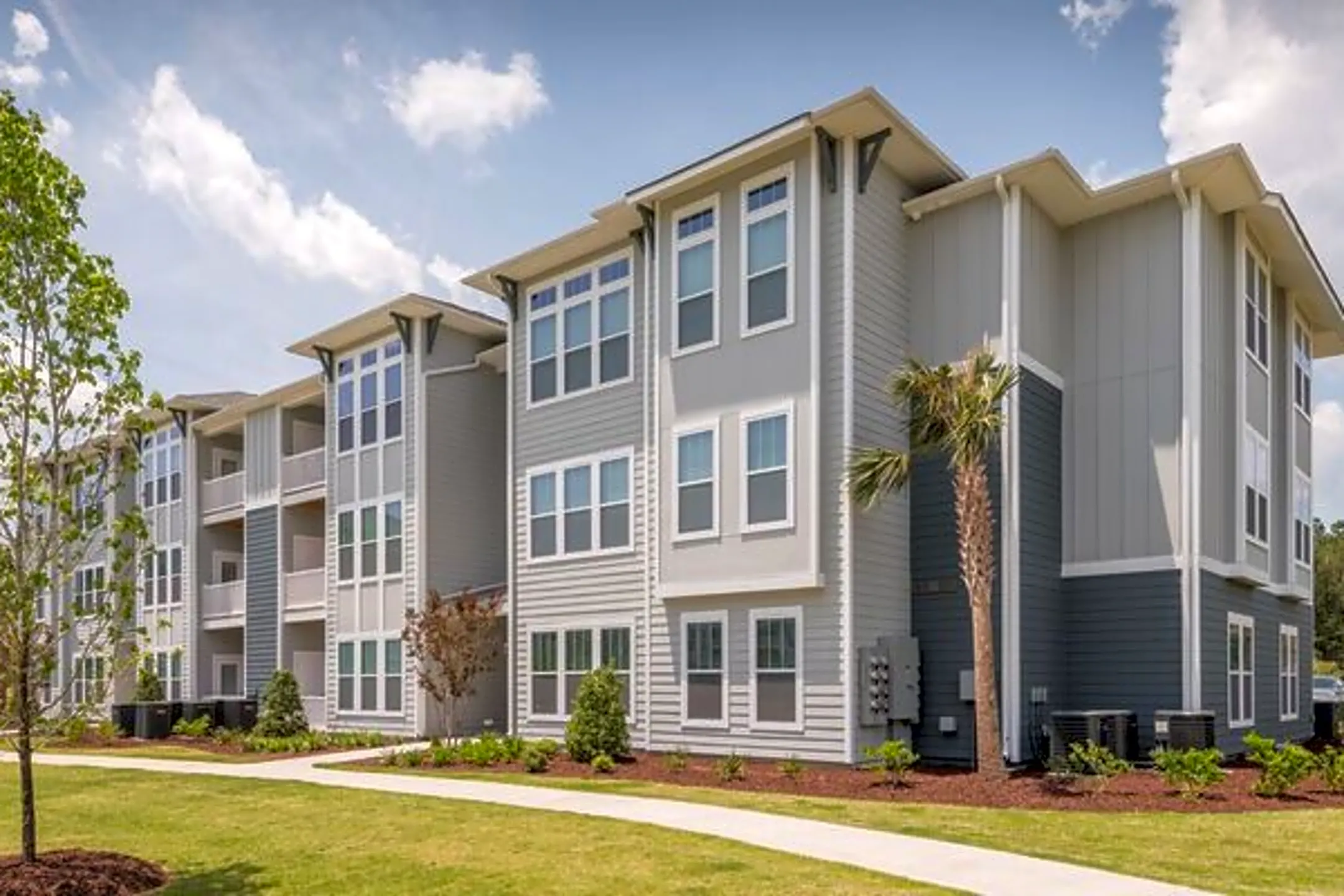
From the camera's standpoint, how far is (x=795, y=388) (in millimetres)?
17094

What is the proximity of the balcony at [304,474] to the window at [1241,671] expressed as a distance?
1960 centimetres

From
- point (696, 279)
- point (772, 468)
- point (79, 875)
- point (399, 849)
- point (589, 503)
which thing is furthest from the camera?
point (589, 503)

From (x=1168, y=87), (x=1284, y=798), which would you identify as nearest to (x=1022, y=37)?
(x=1168, y=87)

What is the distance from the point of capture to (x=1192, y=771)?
1328cm

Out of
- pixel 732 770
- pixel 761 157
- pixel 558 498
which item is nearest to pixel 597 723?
pixel 732 770

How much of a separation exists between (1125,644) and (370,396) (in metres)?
16.8

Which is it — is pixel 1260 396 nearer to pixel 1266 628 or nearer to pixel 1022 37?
pixel 1266 628

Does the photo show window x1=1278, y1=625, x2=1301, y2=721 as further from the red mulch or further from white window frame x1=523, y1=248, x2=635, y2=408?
the red mulch

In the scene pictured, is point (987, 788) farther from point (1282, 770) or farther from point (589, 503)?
point (589, 503)

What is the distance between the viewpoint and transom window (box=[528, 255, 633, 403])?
2055cm

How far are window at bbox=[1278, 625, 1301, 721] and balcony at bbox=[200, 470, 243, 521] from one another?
25044 millimetres

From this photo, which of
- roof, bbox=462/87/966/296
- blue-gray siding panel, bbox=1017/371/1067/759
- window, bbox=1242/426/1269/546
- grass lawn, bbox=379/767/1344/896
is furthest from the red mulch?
window, bbox=1242/426/1269/546

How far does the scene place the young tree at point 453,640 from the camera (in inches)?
793

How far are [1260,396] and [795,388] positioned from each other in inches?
364
